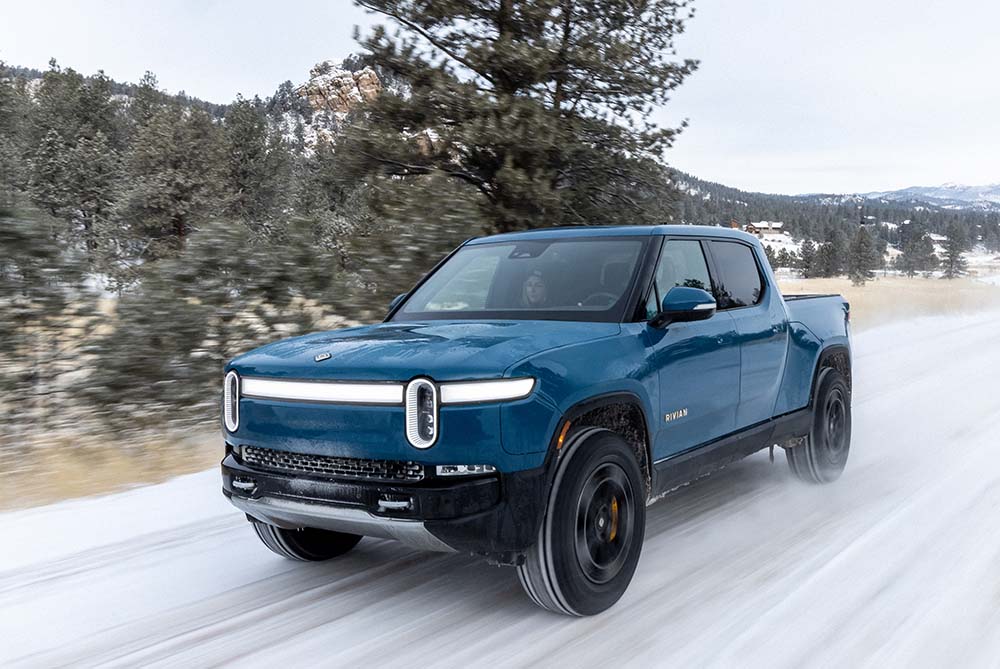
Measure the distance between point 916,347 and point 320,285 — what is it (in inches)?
431

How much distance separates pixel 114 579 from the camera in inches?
171

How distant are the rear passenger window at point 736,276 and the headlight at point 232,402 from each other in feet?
8.86

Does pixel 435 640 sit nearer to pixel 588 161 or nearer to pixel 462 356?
pixel 462 356

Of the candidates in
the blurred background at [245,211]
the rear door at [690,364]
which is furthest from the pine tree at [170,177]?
the rear door at [690,364]

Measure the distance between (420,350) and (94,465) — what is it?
13.6 ft

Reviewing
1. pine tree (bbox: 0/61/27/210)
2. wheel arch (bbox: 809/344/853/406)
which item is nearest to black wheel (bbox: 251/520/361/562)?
wheel arch (bbox: 809/344/853/406)

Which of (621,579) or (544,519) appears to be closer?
(544,519)

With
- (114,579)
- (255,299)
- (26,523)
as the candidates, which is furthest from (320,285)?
(114,579)

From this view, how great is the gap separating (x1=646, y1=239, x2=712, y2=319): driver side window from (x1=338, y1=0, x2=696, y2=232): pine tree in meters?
11.6

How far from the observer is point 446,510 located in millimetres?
3422

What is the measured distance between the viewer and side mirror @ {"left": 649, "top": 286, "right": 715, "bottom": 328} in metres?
4.30

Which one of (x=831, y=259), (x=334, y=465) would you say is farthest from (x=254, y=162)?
(x=831, y=259)

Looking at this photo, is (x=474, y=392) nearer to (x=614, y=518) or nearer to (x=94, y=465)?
(x=614, y=518)

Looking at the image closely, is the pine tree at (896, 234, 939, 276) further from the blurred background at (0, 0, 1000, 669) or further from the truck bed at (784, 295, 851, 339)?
the truck bed at (784, 295, 851, 339)
